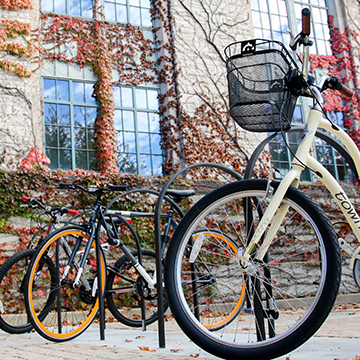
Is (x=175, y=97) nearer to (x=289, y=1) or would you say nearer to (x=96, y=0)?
(x=96, y=0)

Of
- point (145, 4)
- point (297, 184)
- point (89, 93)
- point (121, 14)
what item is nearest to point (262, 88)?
point (297, 184)

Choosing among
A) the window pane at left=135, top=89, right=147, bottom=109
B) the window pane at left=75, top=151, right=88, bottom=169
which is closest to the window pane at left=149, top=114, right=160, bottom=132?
the window pane at left=135, top=89, right=147, bottom=109

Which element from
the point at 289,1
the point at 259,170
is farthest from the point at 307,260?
the point at 289,1

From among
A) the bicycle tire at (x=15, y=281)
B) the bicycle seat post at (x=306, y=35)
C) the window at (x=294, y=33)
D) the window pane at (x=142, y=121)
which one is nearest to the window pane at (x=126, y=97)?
the window pane at (x=142, y=121)

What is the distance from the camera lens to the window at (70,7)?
26.5ft

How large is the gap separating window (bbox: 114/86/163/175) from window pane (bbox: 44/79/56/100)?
120 centimetres

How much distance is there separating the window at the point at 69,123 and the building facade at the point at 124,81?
2 centimetres

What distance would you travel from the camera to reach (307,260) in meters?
6.31

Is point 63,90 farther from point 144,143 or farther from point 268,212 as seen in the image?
point 268,212

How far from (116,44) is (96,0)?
3.26 ft

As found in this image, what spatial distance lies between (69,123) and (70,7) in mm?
2417

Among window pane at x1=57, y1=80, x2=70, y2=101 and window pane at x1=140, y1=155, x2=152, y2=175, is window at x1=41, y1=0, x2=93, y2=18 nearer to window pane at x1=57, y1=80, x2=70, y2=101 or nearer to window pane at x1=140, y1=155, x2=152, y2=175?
window pane at x1=57, y1=80, x2=70, y2=101

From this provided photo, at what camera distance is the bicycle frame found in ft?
4.70

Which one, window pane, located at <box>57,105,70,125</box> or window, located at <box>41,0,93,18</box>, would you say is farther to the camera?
window, located at <box>41,0,93,18</box>
